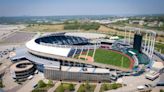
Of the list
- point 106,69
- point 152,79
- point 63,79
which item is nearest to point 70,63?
point 63,79

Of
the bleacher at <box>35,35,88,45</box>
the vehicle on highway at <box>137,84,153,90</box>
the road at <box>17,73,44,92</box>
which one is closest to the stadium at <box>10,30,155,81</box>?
the bleacher at <box>35,35,88,45</box>

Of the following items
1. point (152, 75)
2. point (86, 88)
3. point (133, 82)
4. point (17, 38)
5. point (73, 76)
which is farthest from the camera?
point (17, 38)

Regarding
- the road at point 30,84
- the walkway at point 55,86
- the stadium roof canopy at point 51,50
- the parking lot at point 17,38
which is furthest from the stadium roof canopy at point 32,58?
the parking lot at point 17,38

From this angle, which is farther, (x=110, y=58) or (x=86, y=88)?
(x=110, y=58)

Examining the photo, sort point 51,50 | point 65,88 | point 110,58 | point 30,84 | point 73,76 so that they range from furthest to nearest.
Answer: point 110,58
point 51,50
point 73,76
point 30,84
point 65,88

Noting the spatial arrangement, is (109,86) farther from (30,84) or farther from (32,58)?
(32,58)

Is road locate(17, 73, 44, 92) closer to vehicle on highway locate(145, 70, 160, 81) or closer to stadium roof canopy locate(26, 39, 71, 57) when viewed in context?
stadium roof canopy locate(26, 39, 71, 57)

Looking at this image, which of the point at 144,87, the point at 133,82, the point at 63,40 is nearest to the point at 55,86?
the point at 133,82

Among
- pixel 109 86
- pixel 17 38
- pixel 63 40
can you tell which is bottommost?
pixel 109 86

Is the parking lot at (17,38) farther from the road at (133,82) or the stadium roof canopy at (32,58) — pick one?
the road at (133,82)
